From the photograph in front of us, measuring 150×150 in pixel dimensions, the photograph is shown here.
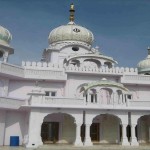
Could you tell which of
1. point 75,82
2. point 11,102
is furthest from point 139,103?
point 11,102

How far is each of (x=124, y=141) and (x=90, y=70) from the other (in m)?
6.57

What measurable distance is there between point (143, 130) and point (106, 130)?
340 cm

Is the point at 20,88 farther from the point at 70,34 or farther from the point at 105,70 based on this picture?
the point at 70,34

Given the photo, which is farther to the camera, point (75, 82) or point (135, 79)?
point (135, 79)

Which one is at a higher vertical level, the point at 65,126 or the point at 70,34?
the point at 70,34

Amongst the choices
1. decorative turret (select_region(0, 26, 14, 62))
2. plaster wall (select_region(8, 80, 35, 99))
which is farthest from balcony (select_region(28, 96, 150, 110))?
decorative turret (select_region(0, 26, 14, 62))

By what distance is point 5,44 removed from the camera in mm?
22516

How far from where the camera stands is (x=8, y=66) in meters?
20.4

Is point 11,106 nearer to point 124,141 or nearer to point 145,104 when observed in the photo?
point 124,141

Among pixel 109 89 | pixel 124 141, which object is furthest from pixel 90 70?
pixel 124 141

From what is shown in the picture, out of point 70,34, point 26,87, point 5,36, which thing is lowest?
point 26,87

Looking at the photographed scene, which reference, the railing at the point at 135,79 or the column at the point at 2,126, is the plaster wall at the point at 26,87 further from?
the railing at the point at 135,79

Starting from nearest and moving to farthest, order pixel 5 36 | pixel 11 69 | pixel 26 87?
1. pixel 11 69
2. pixel 26 87
3. pixel 5 36

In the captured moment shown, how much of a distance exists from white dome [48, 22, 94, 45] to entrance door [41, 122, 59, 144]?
10.5 m
